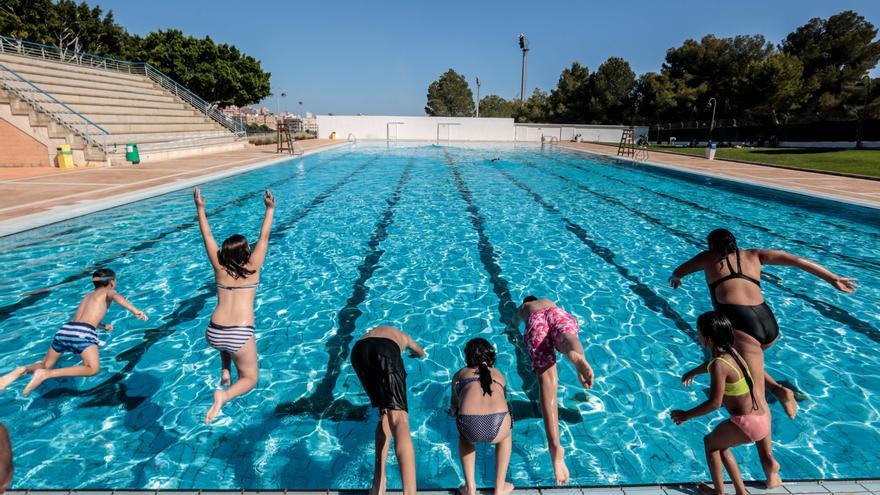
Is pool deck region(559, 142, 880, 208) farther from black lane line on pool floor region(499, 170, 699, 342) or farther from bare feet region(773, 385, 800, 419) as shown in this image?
bare feet region(773, 385, 800, 419)

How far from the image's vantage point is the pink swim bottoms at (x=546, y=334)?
3.21 m

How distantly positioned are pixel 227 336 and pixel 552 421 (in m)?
2.37

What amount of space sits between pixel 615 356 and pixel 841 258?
21.1 ft

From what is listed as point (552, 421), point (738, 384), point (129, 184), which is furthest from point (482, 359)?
point (129, 184)

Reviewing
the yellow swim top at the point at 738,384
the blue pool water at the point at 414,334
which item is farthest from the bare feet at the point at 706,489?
the yellow swim top at the point at 738,384

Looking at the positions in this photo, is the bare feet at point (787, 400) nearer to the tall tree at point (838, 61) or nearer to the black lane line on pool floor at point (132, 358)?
the black lane line on pool floor at point (132, 358)

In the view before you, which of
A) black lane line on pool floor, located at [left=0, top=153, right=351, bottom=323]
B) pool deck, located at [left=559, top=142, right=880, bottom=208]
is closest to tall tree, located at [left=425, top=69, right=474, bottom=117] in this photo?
pool deck, located at [left=559, top=142, right=880, bottom=208]

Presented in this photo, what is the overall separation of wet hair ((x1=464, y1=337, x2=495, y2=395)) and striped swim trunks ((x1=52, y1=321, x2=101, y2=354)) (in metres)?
3.38

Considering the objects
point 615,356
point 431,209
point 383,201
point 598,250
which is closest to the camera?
point 615,356

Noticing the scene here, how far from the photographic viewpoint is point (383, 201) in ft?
43.9

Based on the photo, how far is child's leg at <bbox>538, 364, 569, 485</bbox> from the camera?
2986mm

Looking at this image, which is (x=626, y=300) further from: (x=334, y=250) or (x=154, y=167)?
(x=154, y=167)

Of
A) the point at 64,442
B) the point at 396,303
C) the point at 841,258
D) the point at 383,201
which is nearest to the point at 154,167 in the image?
the point at 383,201

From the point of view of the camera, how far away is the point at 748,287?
351 centimetres
